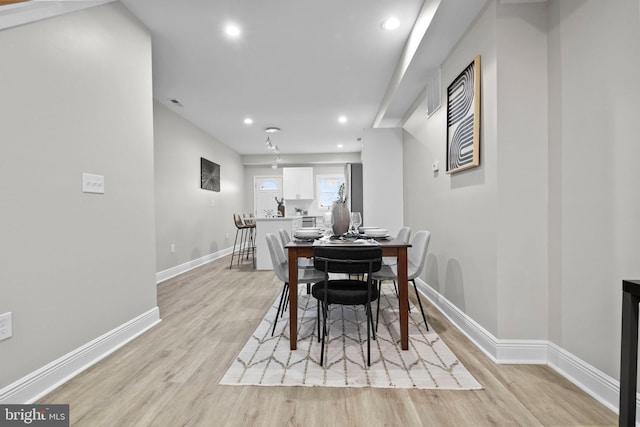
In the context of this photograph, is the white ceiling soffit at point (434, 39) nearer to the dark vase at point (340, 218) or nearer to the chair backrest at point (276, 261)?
the dark vase at point (340, 218)

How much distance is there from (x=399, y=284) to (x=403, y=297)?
0.32 ft

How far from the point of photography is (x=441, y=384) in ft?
5.76

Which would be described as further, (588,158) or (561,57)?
(561,57)

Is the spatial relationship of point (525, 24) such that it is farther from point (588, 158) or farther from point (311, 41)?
point (311, 41)

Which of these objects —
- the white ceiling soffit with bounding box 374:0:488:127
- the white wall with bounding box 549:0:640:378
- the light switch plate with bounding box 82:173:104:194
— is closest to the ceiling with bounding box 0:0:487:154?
the white ceiling soffit with bounding box 374:0:488:127

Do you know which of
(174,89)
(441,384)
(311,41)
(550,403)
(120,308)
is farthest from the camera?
(174,89)

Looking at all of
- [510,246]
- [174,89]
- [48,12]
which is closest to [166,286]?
[174,89]

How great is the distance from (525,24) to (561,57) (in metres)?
0.36

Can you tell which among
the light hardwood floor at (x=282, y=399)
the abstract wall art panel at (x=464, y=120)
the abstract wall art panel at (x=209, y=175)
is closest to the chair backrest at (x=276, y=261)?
the light hardwood floor at (x=282, y=399)

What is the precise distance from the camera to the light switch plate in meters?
2.04

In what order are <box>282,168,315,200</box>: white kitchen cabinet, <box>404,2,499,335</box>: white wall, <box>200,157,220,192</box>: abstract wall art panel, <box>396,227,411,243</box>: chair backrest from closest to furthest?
<box>404,2,499,335</box>: white wall < <box>396,227,411,243</box>: chair backrest < <box>200,157,220,192</box>: abstract wall art panel < <box>282,168,315,200</box>: white kitchen cabinet

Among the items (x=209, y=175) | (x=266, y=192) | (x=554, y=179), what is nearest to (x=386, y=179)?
(x=554, y=179)

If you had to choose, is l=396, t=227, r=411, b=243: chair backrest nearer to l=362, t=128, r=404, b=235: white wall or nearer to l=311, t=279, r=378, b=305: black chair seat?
l=311, t=279, r=378, b=305: black chair seat

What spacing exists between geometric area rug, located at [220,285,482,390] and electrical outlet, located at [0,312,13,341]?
114 centimetres
